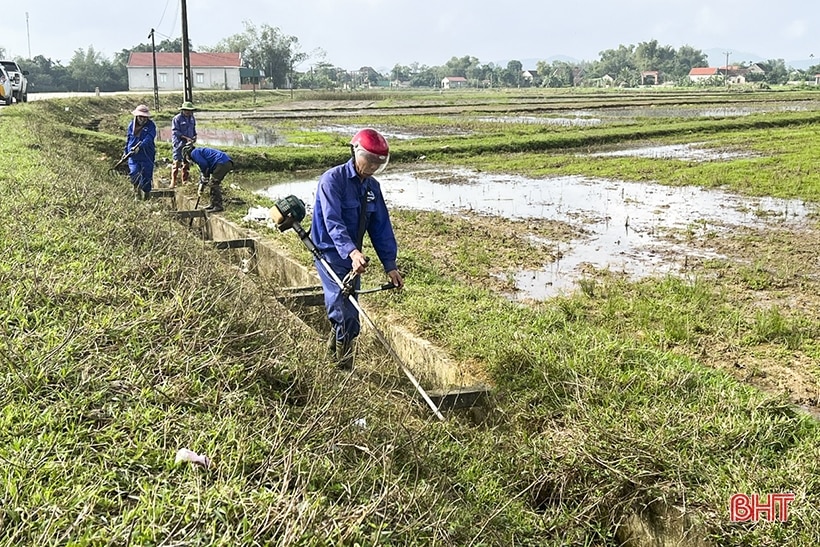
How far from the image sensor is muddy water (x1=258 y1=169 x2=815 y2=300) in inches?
302

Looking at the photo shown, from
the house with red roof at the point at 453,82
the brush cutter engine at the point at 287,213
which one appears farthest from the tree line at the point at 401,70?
the brush cutter engine at the point at 287,213

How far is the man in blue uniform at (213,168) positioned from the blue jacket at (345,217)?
234 inches

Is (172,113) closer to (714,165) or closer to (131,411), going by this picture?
(714,165)

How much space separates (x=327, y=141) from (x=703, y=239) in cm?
1457

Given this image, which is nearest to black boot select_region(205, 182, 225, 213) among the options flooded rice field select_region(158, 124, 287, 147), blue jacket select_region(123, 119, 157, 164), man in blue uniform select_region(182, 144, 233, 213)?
man in blue uniform select_region(182, 144, 233, 213)

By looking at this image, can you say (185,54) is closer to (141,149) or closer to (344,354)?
(141,149)

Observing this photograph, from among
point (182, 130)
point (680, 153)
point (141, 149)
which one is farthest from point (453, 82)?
point (141, 149)

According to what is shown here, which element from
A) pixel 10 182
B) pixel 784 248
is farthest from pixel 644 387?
pixel 10 182

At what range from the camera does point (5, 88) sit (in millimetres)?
23266

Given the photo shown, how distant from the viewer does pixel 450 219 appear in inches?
412

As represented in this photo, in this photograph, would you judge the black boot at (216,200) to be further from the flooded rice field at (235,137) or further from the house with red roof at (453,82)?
the house with red roof at (453,82)

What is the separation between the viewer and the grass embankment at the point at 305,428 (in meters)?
2.18

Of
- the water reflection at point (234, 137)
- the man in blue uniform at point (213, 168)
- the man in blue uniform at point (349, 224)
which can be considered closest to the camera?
the man in blue uniform at point (349, 224)

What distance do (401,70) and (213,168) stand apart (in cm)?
13727
